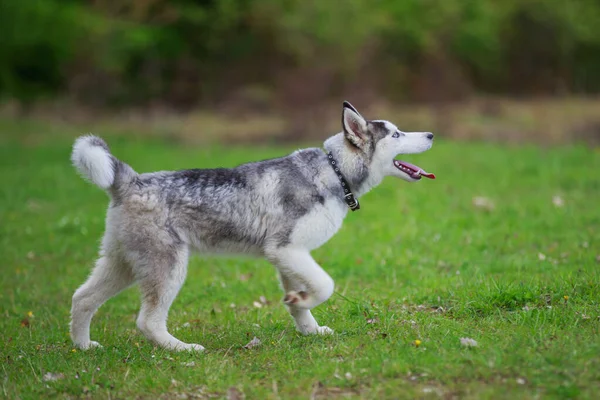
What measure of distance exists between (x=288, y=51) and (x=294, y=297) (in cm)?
2909

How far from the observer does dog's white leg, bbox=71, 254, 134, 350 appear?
6.31 metres

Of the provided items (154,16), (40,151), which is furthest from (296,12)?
(40,151)

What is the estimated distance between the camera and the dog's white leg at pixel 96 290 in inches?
248

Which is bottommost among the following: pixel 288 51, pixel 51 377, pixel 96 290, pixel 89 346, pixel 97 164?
pixel 288 51

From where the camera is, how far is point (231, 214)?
633cm

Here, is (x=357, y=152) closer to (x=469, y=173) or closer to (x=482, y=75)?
(x=469, y=173)

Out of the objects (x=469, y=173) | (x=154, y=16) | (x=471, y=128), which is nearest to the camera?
(x=469, y=173)

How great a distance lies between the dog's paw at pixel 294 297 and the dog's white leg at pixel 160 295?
875 millimetres

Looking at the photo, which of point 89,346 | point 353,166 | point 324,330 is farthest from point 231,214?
point 89,346

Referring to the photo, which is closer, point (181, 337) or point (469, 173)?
point (181, 337)

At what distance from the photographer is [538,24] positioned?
3975 cm

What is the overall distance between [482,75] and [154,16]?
18971mm

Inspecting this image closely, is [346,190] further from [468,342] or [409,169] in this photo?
[468,342]

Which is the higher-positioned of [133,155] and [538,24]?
[538,24]
